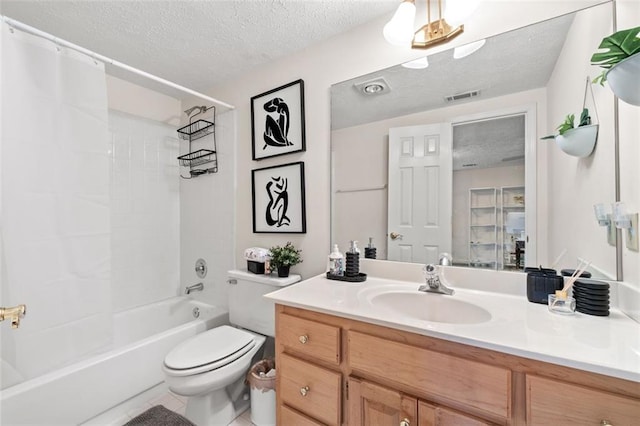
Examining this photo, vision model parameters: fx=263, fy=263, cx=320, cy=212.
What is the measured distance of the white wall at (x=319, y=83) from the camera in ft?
3.74

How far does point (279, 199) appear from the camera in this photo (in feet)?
5.86

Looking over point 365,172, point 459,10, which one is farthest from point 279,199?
point 459,10

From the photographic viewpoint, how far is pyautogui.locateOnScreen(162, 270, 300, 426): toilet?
4.05 feet

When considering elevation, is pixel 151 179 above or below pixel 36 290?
above

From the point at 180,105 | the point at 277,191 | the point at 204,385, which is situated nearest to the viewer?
the point at 204,385

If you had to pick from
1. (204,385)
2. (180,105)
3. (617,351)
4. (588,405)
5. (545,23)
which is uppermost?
(180,105)

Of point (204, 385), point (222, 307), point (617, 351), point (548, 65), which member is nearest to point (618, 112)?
point (548, 65)

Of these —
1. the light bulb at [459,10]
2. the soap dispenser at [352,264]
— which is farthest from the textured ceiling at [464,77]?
the soap dispenser at [352,264]

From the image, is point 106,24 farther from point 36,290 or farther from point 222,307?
point 222,307

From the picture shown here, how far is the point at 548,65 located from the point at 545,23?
172 millimetres

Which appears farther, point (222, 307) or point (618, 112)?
point (222, 307)

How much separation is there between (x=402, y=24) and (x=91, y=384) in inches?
90.6

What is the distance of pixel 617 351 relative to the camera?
0.62 metres

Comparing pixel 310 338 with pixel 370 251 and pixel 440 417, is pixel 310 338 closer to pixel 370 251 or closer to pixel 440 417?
pixel 440 417
